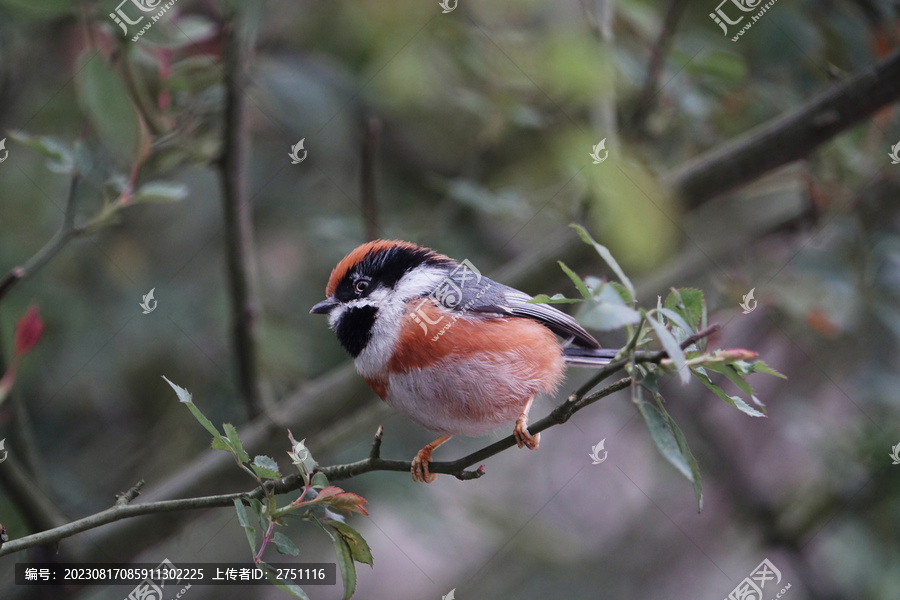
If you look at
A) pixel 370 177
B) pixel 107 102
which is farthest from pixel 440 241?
pixel 107 102

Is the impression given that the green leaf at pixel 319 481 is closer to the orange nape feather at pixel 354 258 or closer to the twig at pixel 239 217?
the orange nape feather at pixel 354 258

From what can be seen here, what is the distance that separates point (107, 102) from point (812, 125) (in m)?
Answer: 2.15

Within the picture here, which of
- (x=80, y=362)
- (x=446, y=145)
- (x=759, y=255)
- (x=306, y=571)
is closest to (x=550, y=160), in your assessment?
(x=446, y=145)

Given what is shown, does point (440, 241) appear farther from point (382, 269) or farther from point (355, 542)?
point (355, 542)

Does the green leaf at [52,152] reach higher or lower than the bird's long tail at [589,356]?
higher

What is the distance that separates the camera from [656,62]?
105 inches

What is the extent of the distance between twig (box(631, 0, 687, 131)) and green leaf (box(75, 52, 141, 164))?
180 cm

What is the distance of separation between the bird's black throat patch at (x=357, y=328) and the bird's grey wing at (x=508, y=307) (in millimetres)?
183

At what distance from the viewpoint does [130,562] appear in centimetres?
262

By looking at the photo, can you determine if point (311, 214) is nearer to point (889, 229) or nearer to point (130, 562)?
point (130, 562)

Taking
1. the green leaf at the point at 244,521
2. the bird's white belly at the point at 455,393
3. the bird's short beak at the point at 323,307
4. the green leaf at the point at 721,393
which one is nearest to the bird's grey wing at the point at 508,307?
the bird's white belly at the point at 455,393

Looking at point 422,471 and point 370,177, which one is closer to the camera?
point 422,471

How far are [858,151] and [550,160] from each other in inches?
50.2

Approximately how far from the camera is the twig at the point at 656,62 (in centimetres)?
261
